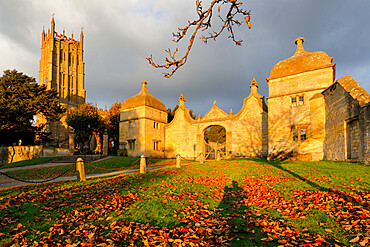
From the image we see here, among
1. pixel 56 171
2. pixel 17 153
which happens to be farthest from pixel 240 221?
pixel 17 153

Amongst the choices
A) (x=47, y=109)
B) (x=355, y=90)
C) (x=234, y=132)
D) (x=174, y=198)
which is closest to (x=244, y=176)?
(x=174, y=198)

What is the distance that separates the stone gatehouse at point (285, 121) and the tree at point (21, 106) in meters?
12.3

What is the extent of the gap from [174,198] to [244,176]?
537 cm

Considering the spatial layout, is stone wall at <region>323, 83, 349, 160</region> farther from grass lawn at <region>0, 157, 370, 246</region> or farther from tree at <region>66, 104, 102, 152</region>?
tree at <region>66, 104, 102, 152</region>

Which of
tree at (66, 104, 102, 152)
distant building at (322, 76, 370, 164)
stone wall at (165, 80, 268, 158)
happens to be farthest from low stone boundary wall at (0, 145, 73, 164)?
distant building at (322, 76, 370, 164)

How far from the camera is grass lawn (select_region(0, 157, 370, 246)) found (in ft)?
13.1

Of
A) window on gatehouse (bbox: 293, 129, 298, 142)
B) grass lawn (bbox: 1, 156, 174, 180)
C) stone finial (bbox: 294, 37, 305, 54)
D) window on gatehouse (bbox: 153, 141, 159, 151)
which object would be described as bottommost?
grass lawn (bbox: 1, 156, 174, 180)

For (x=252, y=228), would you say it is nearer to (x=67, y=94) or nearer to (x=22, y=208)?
(x=22, y=208)

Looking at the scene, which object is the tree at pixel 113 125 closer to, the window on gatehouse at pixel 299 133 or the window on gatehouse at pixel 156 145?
the window on gatehouse at pixel 156 145

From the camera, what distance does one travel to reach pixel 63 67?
6512 centimetres

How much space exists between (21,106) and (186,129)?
25226 millimetres

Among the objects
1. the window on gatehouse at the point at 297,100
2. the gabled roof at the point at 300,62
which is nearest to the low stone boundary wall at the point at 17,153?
the gabled roof at the point at 300,62

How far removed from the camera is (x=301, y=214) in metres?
5.13

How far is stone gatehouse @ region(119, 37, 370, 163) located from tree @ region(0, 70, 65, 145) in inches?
486
